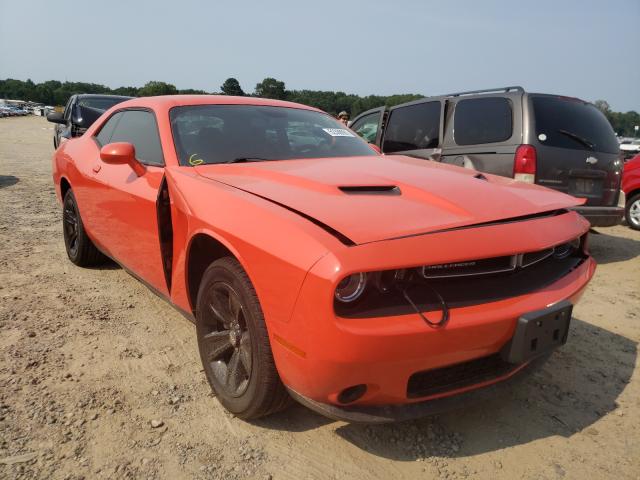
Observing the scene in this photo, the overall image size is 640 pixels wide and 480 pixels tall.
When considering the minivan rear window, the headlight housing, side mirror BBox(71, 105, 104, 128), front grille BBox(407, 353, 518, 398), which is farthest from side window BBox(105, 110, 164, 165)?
side mirror BBox(71, 105, 104, 128)

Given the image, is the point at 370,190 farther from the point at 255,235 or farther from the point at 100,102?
the point at 100,102

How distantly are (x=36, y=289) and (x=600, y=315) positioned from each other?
427 cm

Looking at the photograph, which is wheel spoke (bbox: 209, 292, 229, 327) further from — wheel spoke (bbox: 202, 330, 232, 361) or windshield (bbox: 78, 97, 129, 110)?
windshield (bbox: 78, 97, 129, 110)

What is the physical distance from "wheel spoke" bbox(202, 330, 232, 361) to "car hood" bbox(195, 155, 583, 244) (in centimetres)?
72

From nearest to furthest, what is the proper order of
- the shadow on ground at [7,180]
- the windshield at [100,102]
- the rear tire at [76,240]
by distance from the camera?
the rear tire at [76,240] → the shadow on ground at [7,180] → the windshield at [100,102]

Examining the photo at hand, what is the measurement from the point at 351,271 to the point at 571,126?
14.6ft

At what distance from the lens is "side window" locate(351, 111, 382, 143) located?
702 centimetres

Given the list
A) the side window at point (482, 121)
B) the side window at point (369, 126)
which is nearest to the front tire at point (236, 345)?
the side window at point (482, 121)

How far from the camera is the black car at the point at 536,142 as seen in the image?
4.87m

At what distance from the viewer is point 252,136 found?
3.06 metres

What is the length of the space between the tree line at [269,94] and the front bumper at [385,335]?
397 centimetres

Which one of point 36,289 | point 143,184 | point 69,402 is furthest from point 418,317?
point 36,289

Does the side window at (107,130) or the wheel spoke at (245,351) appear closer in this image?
the wheel spoke at (245,351)

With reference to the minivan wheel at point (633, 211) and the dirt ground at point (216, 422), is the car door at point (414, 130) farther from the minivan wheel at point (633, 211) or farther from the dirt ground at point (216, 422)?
the minivan wheel at point (633, 211)
